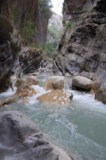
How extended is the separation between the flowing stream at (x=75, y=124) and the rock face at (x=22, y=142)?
1080 mm

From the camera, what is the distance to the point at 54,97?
7055mm

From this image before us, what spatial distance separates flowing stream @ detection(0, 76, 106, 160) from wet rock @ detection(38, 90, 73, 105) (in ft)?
0.59

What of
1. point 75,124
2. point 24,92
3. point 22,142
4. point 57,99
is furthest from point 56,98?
point 22,142

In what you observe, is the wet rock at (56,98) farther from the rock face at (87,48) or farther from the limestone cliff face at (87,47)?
the limestone cliff face at (87,47)

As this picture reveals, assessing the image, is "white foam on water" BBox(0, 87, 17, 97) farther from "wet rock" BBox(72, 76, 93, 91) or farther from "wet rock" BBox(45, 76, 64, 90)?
"wet rock" BBox(72, 76, 93, 91)

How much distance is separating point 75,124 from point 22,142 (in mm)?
2855

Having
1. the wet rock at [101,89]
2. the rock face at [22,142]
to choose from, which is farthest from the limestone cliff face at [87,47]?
the rock face at [22,142]

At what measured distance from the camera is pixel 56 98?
23.0ft

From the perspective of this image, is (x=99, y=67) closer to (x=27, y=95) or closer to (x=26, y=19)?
(x=27, y=95)

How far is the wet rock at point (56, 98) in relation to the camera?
6.79 meters

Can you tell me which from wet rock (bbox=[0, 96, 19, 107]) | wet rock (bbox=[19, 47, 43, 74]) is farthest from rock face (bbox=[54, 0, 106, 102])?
wet rock (bbox=[0, 96, 19, 107])

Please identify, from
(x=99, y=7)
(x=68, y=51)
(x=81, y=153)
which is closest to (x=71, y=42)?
(x=68, y=51)

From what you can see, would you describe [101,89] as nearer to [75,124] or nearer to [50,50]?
[75,124]

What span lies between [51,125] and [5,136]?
2469mm
